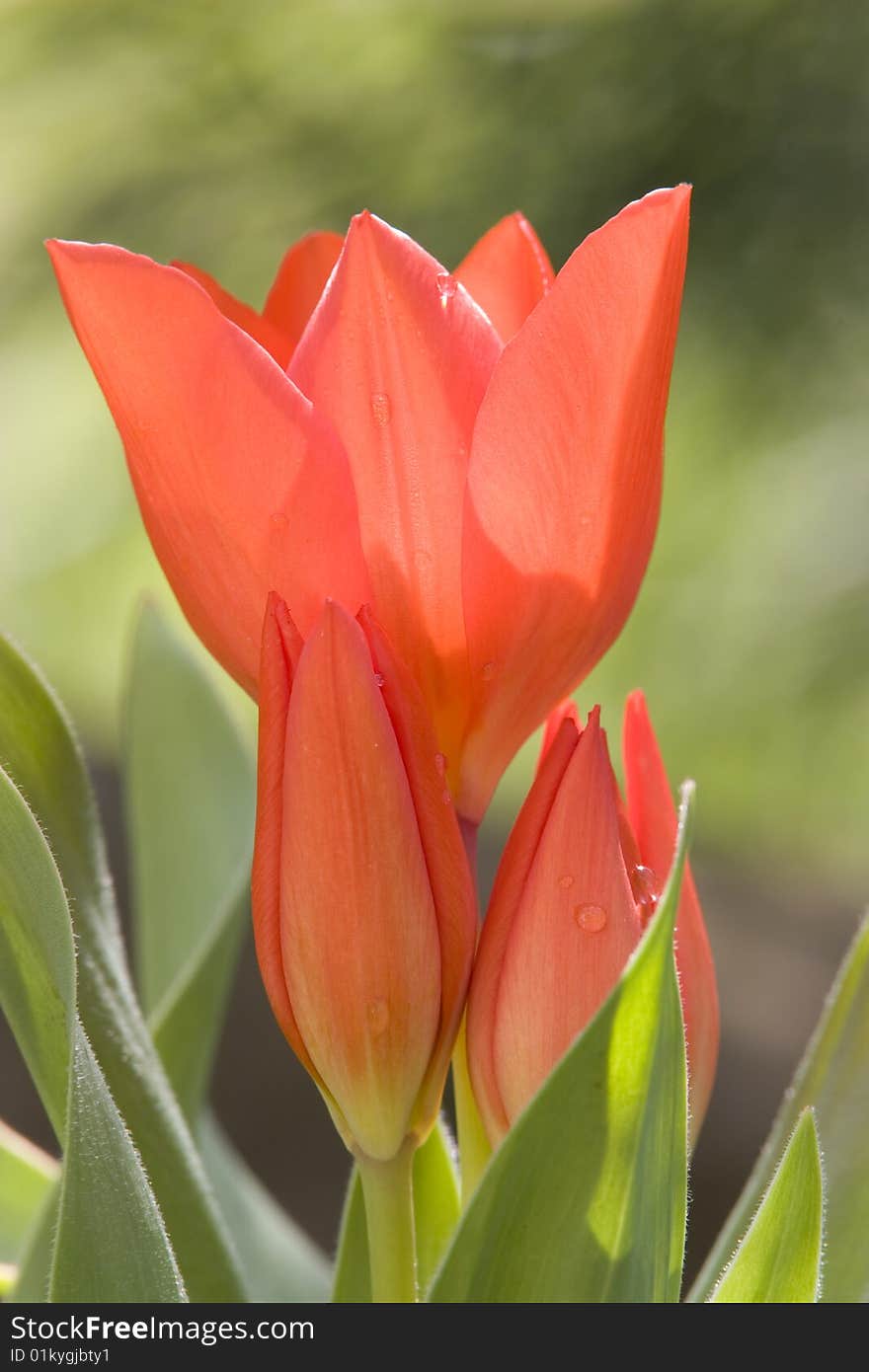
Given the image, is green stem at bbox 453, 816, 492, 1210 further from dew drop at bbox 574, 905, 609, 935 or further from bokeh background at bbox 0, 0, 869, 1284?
bokeh background at bbox 0, 0, 869, 1284

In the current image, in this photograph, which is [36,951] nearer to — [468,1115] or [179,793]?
[468,1115]

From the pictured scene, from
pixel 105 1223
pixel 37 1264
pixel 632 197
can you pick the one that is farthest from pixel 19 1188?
pixel 632 197

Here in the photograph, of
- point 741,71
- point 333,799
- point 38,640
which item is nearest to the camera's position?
point 333,799

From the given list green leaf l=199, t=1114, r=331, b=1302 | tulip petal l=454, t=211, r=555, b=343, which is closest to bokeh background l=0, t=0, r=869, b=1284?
green leaf l=199, t=1114, r=331, b=1302

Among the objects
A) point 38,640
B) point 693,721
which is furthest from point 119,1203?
point 38,640

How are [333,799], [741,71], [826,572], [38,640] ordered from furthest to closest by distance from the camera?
[38,640] < [826,572] < [741,71] < [333,799]
